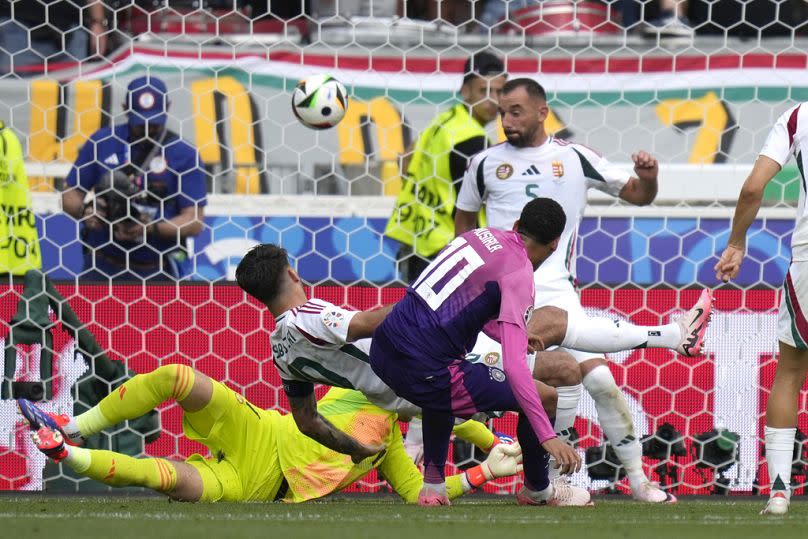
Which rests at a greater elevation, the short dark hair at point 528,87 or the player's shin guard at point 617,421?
the short dark hair at point 528,87

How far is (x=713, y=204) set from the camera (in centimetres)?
870

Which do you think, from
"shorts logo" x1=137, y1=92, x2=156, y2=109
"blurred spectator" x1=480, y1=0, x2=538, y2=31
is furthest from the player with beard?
"blurred spectator" x1=480, y1=0, x2=538, y2=31

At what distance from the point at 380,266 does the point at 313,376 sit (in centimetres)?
311

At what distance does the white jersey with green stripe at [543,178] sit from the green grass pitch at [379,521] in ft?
4.83

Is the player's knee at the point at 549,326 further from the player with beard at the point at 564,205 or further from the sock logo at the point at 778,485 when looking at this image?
the sock logo at the point at 778,485

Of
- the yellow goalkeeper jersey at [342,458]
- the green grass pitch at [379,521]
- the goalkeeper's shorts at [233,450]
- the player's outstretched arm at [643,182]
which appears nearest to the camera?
the green grass pitch at [379,521]

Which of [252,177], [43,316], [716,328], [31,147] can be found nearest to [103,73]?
[31,147]

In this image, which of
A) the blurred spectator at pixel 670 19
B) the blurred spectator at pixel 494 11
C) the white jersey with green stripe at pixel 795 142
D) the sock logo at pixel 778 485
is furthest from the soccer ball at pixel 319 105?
the blurred spectator at pixel 494 11

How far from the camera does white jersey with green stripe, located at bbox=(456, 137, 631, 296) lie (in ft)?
21.0

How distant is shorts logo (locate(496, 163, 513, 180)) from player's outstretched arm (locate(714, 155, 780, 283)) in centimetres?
162

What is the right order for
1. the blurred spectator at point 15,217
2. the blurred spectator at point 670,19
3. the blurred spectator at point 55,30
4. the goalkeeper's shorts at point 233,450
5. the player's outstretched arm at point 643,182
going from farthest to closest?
the blurred spectator at point 670,19 < the blurred spectator at point 55,30 < the blurred spectator at point 15,217 < the player's outstretched arm at point 643,182 < the goalkeeper's shorts at point 233,450

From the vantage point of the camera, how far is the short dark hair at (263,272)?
211 inches

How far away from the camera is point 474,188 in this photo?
6613 millimetres

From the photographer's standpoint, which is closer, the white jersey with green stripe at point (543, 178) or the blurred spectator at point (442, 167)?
the white jersey with green stripe at point (543, 178)
